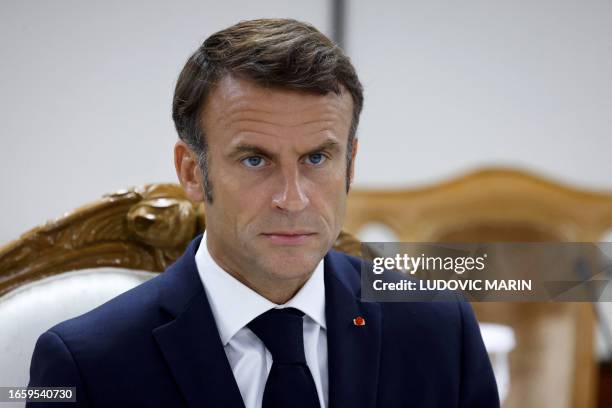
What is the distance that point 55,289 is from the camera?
34.6 inches

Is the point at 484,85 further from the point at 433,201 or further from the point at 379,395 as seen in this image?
the point at 379,395

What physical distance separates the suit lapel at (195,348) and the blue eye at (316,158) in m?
0.17

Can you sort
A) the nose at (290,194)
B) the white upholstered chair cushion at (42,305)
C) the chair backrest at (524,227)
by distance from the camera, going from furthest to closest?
the chair backrest at (524,227)
the white upholstered chair cushion at (42,305)
the nose at (290,194)

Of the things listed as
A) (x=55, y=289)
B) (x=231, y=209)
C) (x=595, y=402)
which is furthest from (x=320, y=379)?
(x=595, y=402)

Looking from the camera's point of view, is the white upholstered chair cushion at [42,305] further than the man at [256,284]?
Yes

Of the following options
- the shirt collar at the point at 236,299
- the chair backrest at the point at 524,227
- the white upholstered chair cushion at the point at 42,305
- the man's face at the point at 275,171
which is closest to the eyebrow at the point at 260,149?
the man's face at the point at 275,171

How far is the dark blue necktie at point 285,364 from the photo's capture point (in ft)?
2.44

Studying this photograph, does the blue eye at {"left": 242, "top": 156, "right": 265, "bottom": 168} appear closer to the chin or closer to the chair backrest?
the chin

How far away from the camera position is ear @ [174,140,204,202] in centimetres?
80

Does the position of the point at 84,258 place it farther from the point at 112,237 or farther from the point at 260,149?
the point at 260,149

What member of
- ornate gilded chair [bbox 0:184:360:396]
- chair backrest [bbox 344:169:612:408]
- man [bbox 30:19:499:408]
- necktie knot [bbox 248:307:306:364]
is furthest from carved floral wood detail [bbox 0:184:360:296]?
chair backrest [bbox 344:169:612:408]

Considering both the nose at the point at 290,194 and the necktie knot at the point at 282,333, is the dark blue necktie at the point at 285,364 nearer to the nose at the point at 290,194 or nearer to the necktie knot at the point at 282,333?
the necktie knot at the point at 282,333

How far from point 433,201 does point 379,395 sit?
1223mm

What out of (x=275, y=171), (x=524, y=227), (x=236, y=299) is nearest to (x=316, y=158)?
(x=275, y=171)
